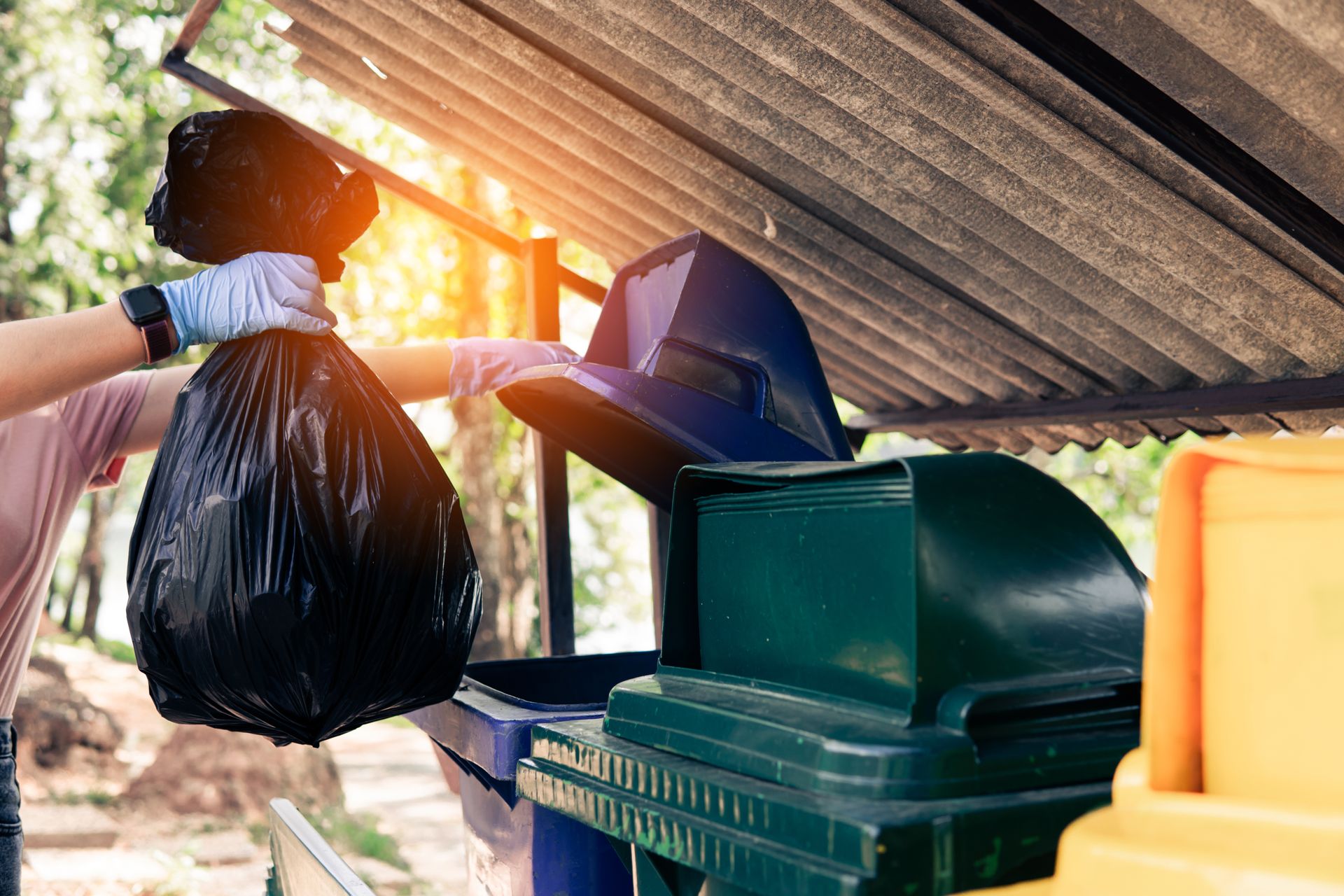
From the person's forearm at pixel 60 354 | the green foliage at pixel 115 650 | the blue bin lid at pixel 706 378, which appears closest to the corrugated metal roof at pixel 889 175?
the blue bin lid at pixel 706 378

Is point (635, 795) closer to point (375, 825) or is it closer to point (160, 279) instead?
point (375, 825)

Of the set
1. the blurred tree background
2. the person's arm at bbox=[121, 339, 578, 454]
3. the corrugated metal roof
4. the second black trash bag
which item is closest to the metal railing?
the corrugated metal roof

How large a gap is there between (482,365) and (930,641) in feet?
5.52

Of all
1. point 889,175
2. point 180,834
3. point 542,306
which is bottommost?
point 180,834

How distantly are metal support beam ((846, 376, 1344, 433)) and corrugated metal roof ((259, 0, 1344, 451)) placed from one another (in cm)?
6

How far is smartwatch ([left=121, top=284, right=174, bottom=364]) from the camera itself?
2117mm

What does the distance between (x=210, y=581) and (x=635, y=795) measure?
0.86 m

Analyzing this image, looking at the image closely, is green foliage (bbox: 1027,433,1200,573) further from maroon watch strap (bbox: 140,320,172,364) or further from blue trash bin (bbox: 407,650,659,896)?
maroon watch strap (bbox: 140,320,172,364)

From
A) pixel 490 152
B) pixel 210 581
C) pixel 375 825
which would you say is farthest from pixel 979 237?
pixel 375 825

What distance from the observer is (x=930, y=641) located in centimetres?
140

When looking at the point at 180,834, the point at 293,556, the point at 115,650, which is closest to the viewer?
the point at 293,556

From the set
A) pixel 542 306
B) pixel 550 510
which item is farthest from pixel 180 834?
pixel 542 306

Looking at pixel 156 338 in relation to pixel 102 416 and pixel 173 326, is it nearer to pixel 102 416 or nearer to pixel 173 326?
pixel 173 326

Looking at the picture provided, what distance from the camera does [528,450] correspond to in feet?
32.1
